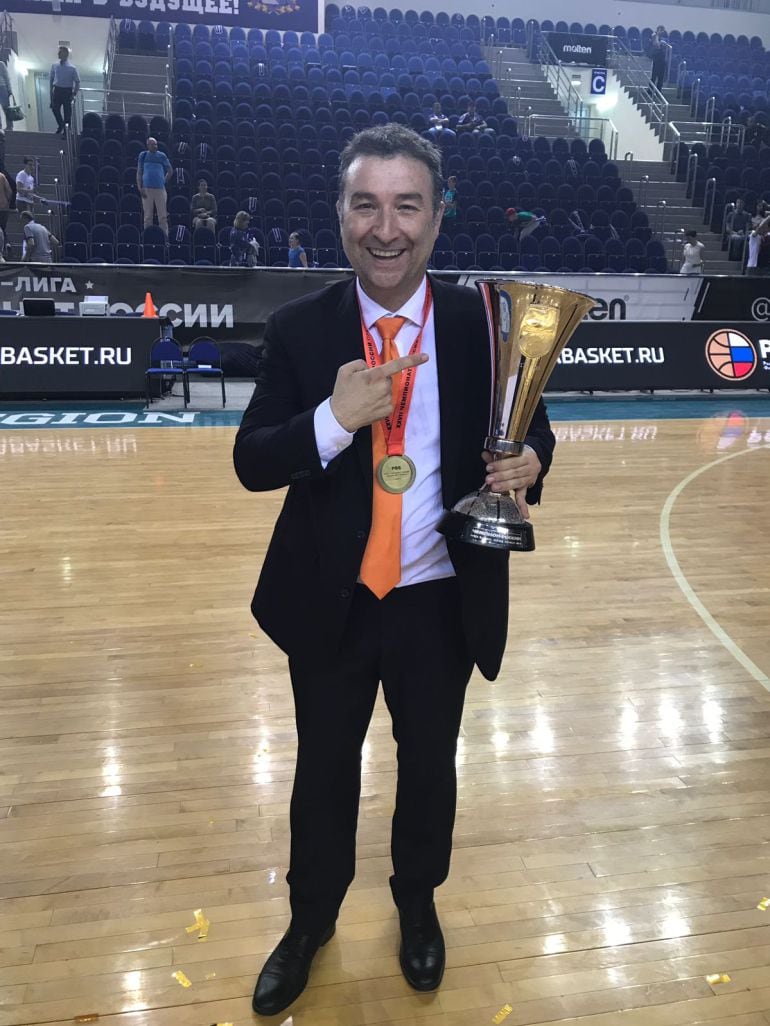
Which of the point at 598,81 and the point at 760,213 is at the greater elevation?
the point at 598,81

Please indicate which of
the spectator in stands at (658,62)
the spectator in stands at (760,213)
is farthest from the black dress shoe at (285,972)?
the spectator in stands at (658,62)

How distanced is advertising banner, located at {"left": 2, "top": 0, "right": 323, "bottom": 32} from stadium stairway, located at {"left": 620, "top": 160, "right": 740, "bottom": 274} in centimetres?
804

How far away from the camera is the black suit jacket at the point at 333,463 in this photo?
161 cm

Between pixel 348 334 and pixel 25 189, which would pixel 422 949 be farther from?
pixel 25 189

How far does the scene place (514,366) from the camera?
1.62m

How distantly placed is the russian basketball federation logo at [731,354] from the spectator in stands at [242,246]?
21.3ft

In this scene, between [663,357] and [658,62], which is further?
[658,62]

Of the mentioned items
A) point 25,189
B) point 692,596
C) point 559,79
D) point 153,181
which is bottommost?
point 692,596

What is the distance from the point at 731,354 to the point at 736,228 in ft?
20.0

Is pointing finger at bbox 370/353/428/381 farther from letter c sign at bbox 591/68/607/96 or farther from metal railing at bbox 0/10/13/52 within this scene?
letter c sign at bbox 591/68/607/96

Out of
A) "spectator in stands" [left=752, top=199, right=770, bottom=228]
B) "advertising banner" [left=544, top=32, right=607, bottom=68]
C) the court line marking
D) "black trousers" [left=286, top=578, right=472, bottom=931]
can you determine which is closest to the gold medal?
"black trousers" [left=286, top=578, right=472, bottom=931]

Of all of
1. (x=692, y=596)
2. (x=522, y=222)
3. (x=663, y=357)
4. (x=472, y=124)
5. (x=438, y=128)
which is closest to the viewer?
(x=692, y=596)

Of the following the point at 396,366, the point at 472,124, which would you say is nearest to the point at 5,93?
the point at 472,124

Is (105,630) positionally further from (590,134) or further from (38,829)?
(590,134)
